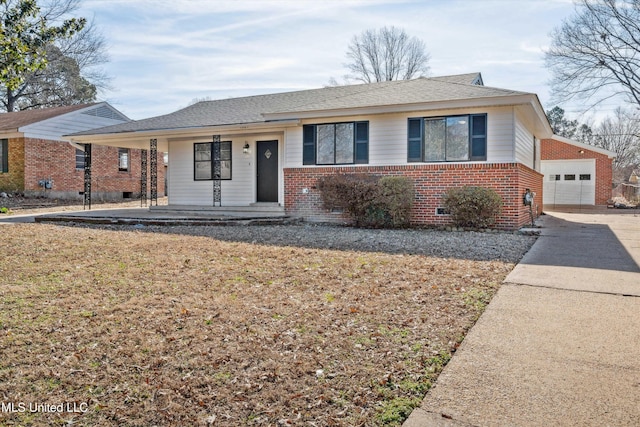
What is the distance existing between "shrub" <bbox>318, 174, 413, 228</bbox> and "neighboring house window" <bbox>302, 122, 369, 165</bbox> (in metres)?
0.93

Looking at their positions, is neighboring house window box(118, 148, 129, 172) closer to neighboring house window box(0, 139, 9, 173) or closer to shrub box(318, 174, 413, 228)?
neighboring house window box(0, 139, 9, 173)

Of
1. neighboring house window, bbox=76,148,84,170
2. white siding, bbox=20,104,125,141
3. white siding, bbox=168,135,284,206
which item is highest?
white siding, bbox=20,104,125,141

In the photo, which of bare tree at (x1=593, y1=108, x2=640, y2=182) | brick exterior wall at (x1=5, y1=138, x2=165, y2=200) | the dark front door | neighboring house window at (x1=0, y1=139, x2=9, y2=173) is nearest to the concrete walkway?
the dark front door

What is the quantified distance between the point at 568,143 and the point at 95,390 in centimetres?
2367

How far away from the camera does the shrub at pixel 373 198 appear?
10555mm

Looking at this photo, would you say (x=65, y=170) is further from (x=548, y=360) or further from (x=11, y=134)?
(x=548, y=360)

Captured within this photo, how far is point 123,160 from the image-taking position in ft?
78.0

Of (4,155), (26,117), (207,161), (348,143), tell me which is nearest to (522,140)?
(348,143)

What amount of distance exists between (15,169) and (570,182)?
25.8 metres

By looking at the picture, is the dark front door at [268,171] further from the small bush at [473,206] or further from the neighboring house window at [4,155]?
the neighboring house window at [4,155]

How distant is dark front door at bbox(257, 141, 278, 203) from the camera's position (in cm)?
1399

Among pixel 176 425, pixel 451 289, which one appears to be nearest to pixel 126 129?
pixel 451 289

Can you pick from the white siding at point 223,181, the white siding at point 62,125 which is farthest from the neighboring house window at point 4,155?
the white siding at point 223,181

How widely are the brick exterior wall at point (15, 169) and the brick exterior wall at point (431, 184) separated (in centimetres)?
1407
